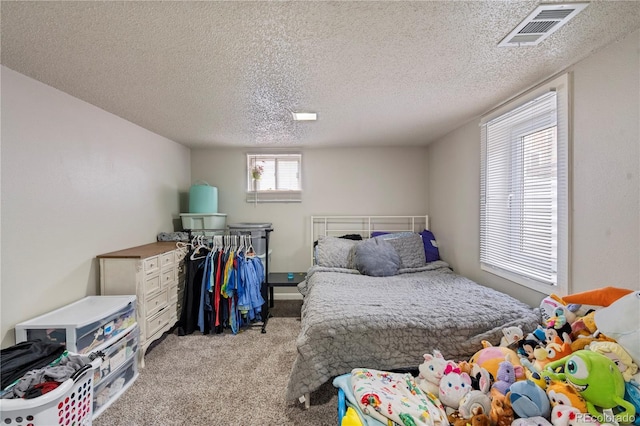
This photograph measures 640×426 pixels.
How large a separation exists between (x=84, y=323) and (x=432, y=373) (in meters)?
2.23

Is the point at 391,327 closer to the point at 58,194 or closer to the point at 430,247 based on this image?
the point at 430,247

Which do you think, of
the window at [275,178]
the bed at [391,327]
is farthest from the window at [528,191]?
the window at [275,178]

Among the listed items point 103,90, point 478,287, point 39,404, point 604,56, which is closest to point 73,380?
point 39,404

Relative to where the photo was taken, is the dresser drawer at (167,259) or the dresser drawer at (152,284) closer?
the dresser drawer at (152,284)

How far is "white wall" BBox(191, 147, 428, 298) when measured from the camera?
4000mm

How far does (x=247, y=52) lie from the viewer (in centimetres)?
153

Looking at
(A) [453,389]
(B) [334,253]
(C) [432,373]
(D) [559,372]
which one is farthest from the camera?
(B) [334,253]

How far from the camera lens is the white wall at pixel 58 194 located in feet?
5.58

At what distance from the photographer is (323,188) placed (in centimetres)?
402

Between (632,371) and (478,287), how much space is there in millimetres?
1371

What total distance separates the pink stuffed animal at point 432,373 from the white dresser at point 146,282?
2.30m

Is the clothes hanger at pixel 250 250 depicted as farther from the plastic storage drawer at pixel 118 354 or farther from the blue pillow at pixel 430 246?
the blue pillow at pixel 430 246

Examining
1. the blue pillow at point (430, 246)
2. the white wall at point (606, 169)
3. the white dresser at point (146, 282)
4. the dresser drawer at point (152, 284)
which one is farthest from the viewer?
the blue pillow at point (430, 246)

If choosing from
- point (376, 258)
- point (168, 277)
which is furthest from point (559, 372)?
point (168, 277)
